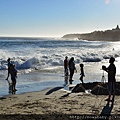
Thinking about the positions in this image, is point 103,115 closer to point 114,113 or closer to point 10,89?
point 114,113

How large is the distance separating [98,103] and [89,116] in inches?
74.6

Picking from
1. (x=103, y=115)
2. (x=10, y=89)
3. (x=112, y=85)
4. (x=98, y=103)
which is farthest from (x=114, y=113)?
(x=10, y=89)

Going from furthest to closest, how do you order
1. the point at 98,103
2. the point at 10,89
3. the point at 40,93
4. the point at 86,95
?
the point at 10,89, the point at 40,93, the point at 86,95, the point at 98,103

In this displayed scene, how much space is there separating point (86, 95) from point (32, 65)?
17.8m

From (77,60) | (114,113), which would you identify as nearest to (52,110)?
(114,113)

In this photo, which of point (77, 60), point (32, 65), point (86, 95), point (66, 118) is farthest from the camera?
point (77, 60)

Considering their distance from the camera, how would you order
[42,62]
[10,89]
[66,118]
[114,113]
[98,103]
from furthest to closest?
1. [42,62]
2. [10,89]
3. [98,103]
4. [114,113]
5. [66,118]

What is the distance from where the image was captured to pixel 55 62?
3033 centimetres

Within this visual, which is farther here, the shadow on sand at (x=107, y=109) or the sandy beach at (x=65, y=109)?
the shadow on sand at (x=107, y=109)

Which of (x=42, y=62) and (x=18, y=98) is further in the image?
(x=42, y=62)

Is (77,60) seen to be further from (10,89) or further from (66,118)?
(66,118)

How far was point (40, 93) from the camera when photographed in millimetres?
12562

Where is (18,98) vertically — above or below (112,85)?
below

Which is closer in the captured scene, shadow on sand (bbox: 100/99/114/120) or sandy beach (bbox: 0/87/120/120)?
sandy beach (bbox: 0/87/120/120)
